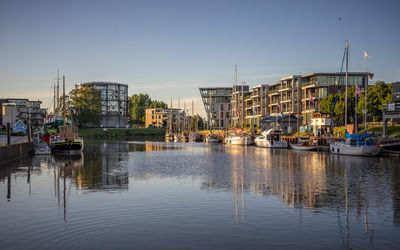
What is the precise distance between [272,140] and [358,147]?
84.7 ft

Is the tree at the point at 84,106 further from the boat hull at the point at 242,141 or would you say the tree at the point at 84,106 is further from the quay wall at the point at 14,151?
the quay wall at the point at 14,151

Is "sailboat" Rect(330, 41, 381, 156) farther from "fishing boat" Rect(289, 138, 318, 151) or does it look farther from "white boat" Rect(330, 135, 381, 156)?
"fishing boat" Rect(289, 138, 318, 151)

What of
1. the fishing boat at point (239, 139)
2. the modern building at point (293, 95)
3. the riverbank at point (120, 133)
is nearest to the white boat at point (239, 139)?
the fishing boat at point (239, 139)

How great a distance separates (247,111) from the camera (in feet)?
516

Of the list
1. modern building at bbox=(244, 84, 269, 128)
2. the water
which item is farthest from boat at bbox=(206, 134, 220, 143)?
the water

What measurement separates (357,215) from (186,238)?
29.3 ft

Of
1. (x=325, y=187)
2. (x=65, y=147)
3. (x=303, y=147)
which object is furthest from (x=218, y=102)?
(x=325, y=187)

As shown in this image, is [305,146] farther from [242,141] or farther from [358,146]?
[242,141]

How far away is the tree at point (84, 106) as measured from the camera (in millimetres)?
169125

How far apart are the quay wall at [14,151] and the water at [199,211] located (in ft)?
27.4

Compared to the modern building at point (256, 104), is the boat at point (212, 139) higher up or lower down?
lower down

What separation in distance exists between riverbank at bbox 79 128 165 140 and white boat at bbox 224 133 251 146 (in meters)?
68.2

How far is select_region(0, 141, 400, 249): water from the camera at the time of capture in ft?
48.6

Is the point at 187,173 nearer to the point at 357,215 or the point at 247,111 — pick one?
the point at 357,215
